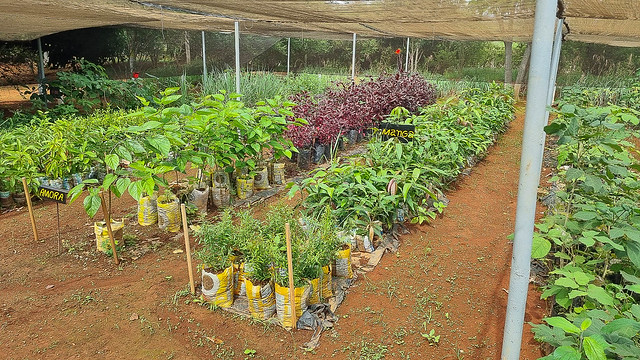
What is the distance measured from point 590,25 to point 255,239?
12.6ft

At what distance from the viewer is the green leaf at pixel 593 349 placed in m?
1.20

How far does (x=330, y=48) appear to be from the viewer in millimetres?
13891

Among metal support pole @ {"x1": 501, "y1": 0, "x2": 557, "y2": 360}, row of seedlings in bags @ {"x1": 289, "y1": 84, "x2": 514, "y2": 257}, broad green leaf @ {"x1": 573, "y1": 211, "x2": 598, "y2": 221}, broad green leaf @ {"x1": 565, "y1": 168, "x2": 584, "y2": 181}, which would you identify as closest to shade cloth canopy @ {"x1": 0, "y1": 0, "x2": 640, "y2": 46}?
row of seedlings in bags @ {"x1": 289, "y1": 84, "x2": 514, "y2": 257}

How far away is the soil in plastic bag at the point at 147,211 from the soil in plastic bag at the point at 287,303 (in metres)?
1.65

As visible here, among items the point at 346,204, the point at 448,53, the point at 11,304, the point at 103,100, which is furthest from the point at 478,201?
the point at 448,53

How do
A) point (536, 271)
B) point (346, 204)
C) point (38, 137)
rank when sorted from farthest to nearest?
point (38, 137), point (346, 204), point (536, 271)

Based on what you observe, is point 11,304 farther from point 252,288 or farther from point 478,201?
point 478,201

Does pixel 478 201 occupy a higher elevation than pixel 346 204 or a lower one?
lower

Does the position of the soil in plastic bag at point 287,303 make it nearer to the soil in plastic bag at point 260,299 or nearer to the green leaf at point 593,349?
the soil in plastic bag at point 260,299

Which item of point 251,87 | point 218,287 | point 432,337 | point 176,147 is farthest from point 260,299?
point 251,87

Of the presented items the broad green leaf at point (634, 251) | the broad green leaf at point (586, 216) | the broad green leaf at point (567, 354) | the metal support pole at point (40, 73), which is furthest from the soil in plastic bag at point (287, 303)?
the metal support pole at point (40, 73)

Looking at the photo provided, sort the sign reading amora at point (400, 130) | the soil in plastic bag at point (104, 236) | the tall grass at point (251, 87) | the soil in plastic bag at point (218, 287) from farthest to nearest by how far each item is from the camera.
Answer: the tall grass at point (251, 87) < the sign reading amora at point (400, 130) < the soil in plastic bag at point (104, 236) < the soil in plastic bag at point (218, 287)

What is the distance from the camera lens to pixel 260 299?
2.21 m

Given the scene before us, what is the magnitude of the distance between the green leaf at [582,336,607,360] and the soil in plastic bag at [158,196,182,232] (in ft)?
9.24
